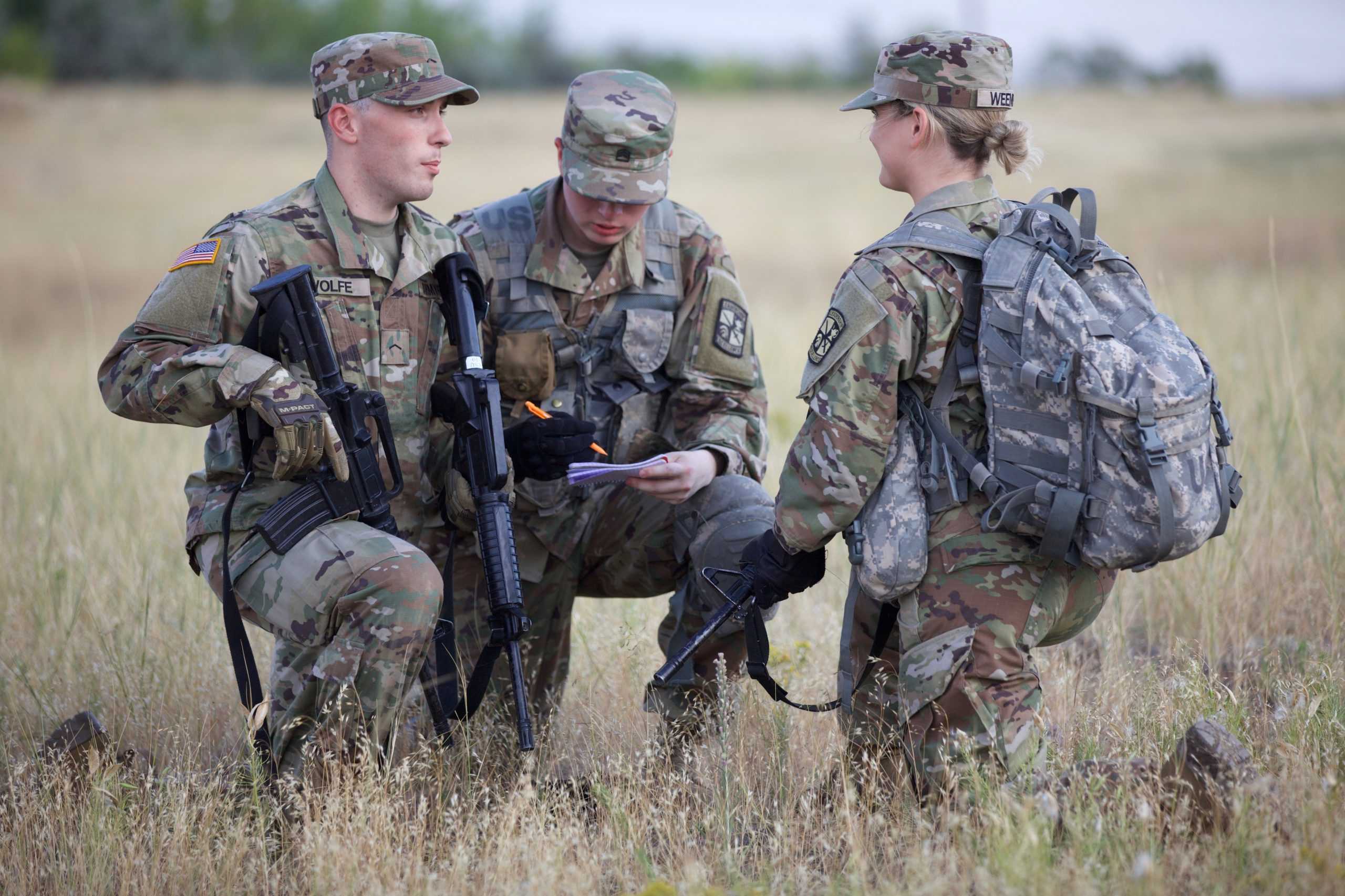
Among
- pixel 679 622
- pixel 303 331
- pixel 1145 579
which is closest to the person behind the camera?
pixel 303 331

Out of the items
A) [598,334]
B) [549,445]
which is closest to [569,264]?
[598,334]

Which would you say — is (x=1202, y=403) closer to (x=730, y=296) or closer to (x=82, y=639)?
(x=730, y=296)

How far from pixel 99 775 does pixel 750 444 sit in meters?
2.31

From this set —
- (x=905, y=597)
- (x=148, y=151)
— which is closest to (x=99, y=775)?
(x=905, y=597)

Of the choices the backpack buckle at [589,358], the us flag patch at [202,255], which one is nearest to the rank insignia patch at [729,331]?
the backpack buckle at [589,358]

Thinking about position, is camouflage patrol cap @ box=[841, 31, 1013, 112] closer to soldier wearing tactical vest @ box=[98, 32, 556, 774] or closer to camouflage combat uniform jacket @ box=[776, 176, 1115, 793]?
camouflage combat uniform jacket @ box=[776, 176, 1115, 793]

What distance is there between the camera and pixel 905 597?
3.09m

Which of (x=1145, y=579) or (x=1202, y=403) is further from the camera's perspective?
(x=1145, y=579)

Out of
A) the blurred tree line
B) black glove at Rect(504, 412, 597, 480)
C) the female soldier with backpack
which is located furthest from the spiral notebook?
the blurred tree line

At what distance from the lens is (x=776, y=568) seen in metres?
3.35

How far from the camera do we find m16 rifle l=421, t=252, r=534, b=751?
3.51 meters

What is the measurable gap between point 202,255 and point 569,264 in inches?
48.1

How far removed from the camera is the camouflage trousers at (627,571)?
383 centimetres

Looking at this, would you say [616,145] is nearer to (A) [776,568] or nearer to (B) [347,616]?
(A) [776,568]
